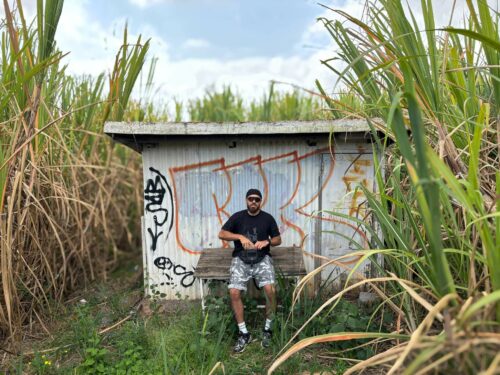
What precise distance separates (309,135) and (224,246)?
1.71 meters

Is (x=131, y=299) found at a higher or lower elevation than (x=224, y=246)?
lower

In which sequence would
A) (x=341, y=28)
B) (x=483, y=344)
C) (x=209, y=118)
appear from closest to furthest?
(x=483, y=344) → (x=341, y=28) → (x=209, y=118)

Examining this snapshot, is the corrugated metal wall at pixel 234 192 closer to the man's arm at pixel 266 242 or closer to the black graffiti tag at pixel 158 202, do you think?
the black graffiti tag at pixel 158 202

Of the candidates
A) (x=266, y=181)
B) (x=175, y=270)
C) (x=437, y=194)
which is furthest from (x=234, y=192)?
(x=437, y=194)

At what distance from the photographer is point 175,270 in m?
4.90

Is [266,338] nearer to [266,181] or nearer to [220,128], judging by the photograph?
[266,181]

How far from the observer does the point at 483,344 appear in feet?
5.48

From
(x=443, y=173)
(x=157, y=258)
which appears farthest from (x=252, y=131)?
(x=443, y=173)

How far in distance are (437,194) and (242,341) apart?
2.77 metres

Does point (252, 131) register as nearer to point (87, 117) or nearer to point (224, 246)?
point (224, 246)

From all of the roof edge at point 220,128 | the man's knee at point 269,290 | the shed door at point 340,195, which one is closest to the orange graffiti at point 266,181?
the shed door at point 340,195

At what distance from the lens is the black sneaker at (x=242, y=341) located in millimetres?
3676

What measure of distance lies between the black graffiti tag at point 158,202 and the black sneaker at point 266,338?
1.80 metres

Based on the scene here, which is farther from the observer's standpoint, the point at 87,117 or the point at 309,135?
the point at 87,117
